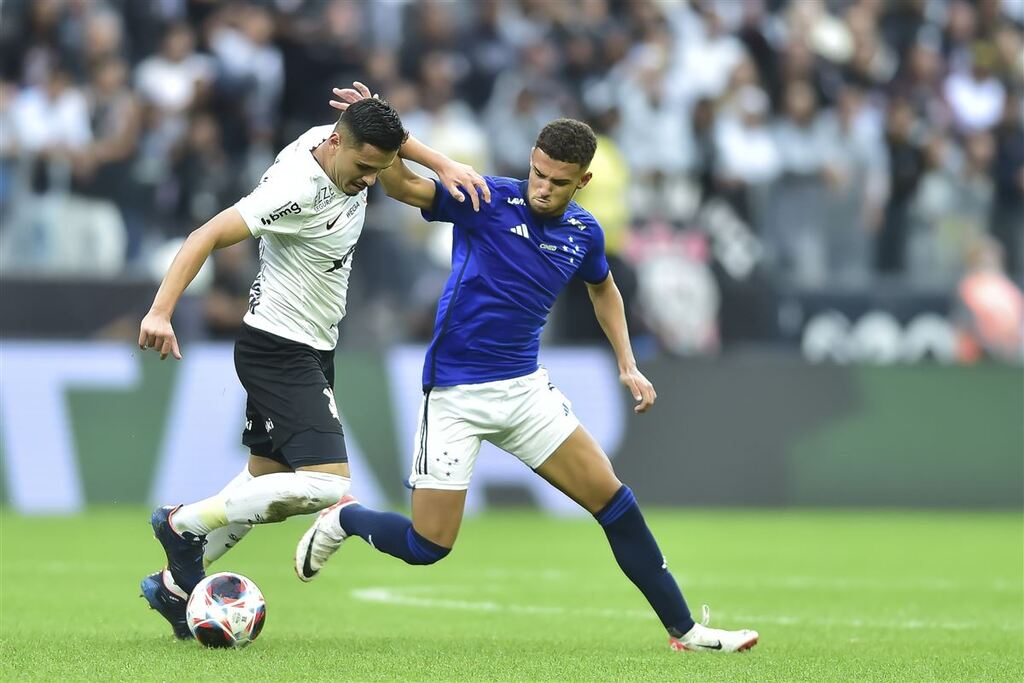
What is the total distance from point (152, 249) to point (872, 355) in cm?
741

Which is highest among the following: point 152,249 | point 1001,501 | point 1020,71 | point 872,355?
point 1020,71

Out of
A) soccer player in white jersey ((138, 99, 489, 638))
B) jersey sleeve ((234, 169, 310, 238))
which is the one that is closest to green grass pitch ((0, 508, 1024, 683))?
soccer player in white jersey ((138, 99, 489, 638))

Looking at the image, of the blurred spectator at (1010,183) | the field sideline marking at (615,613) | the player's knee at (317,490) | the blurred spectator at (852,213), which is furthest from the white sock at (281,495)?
the blurred spectator at (1010,183)

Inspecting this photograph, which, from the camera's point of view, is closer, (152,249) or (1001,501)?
(152,249)

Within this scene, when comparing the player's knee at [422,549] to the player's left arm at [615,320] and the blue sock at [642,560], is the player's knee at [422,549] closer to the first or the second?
the blue sock at [642,560]

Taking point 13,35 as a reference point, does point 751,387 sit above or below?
below

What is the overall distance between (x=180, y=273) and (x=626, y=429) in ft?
28.3

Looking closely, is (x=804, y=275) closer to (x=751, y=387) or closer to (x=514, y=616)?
(x=751, y=387)

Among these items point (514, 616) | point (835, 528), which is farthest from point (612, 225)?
point (514, 616)

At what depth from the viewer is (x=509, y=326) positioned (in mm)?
7426

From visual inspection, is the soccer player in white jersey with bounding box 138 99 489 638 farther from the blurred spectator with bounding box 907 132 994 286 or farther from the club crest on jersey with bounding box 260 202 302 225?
the blurred spectator with bounding box 907 132 994 286

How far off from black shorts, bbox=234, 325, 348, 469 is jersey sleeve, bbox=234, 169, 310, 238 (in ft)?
1.98

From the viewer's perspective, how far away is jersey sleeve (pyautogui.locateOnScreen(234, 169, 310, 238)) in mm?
6945

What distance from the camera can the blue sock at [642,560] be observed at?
24.4 ft
